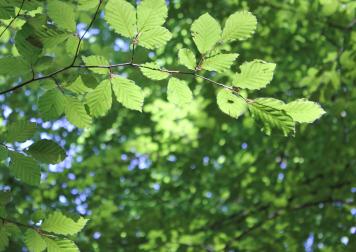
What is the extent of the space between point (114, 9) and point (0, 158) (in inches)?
21.4

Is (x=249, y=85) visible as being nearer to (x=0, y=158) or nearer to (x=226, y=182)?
(x=0, y=158)

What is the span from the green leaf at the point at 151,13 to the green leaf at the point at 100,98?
24cm

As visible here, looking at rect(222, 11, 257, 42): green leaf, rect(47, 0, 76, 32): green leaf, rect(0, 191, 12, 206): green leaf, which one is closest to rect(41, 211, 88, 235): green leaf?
rect(0, 191, 12, 206): green leaf

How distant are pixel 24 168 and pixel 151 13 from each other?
57 cm

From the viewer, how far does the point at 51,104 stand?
1344 millimetres

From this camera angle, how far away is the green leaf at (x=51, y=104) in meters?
1.33

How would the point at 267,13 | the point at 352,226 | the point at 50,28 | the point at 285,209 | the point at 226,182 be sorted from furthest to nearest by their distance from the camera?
the point at 226,182 → the point at 285,209 → the point at 352,226 → the point at 267,13 → the point at 50,28

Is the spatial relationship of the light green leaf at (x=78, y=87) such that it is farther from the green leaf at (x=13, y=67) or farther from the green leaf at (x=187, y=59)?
the green leaf at (x=187, y=59)

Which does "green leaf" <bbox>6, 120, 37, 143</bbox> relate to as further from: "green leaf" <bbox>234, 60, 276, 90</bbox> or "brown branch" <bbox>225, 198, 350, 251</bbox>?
"brown branch" <bbox>225, 198, 350, 251</bbox>

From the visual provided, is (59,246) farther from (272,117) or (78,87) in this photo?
(272,117)

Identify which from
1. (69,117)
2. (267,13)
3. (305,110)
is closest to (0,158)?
(69,117)

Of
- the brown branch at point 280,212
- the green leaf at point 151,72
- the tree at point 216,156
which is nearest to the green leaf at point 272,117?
the green leaf at point 151,72

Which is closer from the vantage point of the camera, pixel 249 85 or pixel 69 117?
pixel 249 85

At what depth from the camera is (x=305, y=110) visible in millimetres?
1214
